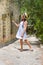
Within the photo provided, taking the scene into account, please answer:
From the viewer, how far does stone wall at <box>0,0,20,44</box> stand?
764 inches

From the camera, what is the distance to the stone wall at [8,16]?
19.4 metres

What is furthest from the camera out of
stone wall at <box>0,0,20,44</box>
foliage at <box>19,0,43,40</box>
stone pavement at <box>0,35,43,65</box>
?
stone wall at <box>0,0,20,44</box>

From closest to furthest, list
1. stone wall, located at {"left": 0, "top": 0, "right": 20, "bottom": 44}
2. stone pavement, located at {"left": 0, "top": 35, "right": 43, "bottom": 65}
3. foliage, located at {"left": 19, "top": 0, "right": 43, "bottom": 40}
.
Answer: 1. stone pavement, located at {"left": 0, "top": 35, "right": 43, "bottom": 65}
2. foliage, located at {"left": 19, "top": 0, "right": 43, "bottom": 40}
3. stone wall, located at {"left": 0, "top": 0, "right": 20, "bottom": 44}

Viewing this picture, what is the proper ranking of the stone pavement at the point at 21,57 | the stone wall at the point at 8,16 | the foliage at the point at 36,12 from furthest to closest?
the stone wall at the point at 8,16 → the foliage at the point at 36,12 → the stone pavement at the point at 21,57

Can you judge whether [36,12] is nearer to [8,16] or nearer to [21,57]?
[21,57]

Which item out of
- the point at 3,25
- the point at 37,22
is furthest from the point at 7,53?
the point at 3,25

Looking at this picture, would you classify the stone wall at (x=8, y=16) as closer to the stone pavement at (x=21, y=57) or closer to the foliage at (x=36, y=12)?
the foliage at (x=36, y=12)

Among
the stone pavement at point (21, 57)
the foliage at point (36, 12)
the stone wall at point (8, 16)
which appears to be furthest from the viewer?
the stone wall at point (8, 16)

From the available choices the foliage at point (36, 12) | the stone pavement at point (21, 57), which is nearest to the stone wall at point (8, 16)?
the foliage at point (36, 12)

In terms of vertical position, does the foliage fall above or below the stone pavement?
above

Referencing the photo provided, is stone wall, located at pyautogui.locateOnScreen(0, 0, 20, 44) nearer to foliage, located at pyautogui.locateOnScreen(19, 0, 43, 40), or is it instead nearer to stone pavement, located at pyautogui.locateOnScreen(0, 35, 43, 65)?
foliage, located at pyautogui.locateOnScreen(19, 0, 43, 40)

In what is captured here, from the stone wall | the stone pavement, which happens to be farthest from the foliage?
the stone wall

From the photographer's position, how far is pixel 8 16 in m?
19.6

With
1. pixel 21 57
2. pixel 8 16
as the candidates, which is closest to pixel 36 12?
pixel 21 57
